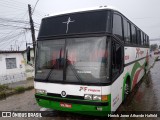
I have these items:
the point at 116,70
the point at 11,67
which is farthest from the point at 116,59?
the point at 11,67

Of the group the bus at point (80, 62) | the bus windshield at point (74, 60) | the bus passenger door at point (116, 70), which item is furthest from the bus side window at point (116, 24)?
the bus windshield at point (74, 60)

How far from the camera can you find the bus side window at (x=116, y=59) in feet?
16.1

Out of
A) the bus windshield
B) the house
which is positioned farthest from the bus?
the house

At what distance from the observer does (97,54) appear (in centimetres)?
471

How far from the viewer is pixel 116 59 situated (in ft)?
17.0

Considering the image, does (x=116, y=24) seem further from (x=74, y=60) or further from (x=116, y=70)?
(x=74, y=60)

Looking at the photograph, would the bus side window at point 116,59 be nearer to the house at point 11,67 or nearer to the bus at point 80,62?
the bus at point 80,62

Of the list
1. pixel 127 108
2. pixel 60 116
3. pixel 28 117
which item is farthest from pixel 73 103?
pixel 127 108

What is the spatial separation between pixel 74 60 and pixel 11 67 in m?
20.2

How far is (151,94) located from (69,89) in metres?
4.99

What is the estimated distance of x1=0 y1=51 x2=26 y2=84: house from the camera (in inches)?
870

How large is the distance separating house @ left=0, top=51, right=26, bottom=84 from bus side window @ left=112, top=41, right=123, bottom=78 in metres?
19.3

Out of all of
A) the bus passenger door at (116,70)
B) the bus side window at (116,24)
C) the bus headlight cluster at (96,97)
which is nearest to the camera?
the bus headlight cluster at (96,97)

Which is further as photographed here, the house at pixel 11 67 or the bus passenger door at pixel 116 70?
the house at pixel 11 67
